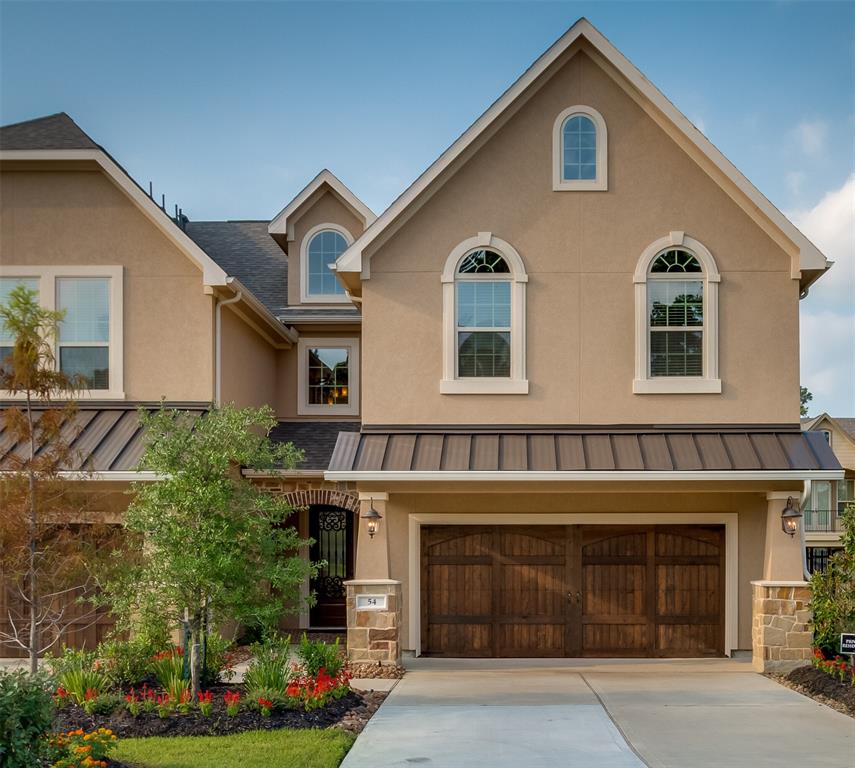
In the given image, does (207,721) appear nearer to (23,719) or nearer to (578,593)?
(23,719)

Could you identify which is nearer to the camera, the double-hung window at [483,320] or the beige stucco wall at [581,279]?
the beige stucco wall at [581,279]

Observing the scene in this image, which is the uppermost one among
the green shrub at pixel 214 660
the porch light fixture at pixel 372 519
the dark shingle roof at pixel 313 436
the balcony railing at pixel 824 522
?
the dark shingle roof at pixel 313 436

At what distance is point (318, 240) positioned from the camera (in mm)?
18766

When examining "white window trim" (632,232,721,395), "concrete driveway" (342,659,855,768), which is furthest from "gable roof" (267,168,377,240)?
"concrete driveway" (342,659,855,768)

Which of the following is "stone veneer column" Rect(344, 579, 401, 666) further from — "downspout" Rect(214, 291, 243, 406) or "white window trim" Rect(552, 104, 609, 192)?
"white window trim" Rect(552, 104, 609, 192)

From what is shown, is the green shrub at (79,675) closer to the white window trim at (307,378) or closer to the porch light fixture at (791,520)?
the white window trim at (307,378)

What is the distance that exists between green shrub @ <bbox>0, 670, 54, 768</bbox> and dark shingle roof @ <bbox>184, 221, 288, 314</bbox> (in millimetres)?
11786

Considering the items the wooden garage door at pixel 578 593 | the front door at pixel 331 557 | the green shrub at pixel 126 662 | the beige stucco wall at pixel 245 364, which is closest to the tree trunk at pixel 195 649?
the green shrub at pixel 126 662

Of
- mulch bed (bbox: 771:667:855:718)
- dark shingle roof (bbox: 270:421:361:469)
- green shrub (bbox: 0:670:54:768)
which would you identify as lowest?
mulch bed (bbox: 771:667:855:718)

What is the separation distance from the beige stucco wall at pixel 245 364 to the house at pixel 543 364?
0.50 meters

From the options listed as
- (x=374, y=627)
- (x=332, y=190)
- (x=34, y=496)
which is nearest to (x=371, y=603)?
(x=374, y=627)

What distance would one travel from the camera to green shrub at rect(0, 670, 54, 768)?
697 centimetres

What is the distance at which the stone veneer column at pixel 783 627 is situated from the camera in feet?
43.7

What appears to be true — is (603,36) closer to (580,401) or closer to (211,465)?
(580,401)
